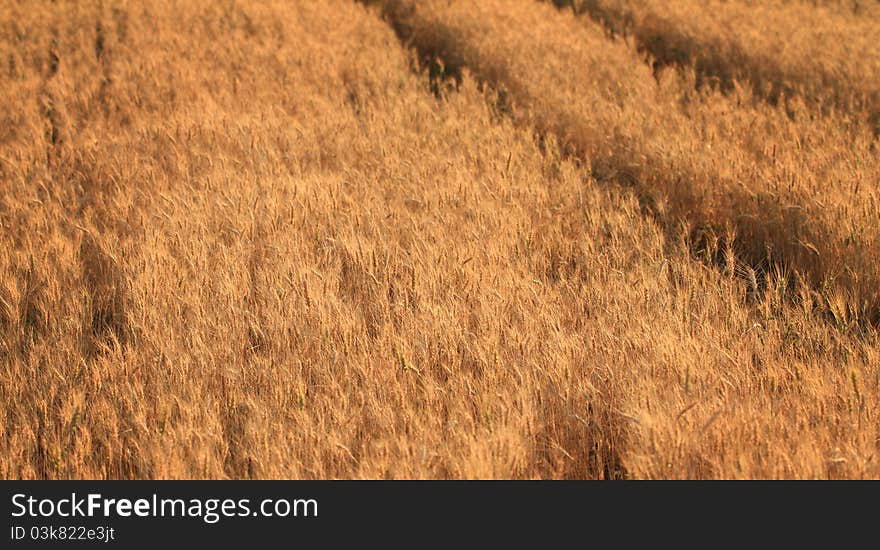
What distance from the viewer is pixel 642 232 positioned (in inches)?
141

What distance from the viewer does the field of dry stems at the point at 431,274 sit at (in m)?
2.00

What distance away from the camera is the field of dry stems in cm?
200

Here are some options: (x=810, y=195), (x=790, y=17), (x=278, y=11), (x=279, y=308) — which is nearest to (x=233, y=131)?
(x=279, y=308)

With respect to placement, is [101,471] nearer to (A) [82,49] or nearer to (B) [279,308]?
(B) [279,308]

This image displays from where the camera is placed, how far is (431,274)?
→ 114 inches
